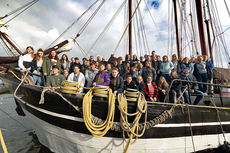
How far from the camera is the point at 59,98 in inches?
104

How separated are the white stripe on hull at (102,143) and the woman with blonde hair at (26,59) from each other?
5.50 ft

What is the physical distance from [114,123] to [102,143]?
587 millimetres

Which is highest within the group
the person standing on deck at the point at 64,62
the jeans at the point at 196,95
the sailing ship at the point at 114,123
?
the person standing on deck at the point at 64,62

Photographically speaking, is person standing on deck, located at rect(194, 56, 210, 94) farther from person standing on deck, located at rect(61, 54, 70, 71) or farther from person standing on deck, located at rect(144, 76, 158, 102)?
person standing on deck, located at rect(61, 54, 70, 71)

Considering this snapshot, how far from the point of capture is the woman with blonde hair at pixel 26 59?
12.7 ft

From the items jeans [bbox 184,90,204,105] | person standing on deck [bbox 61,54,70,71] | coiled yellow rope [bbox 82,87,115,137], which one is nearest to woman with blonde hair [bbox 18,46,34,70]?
person standing on deck [bbox 61,54,70,71]

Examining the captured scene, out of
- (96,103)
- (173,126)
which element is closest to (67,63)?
(96,103)

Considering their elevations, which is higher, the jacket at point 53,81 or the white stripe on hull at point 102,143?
the jacket at point 53,81

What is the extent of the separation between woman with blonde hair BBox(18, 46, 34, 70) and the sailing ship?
894mm

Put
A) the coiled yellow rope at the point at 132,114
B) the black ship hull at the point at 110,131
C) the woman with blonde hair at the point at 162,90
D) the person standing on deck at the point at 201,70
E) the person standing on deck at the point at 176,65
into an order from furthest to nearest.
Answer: the person standing on deck at the point at 176,65
the person standing on deck at the point at 201,70
the woman with blonde hair at the point at 162,90
the black ship hull at the point at 110,131
the coiled yellow rope at the point at 132,114

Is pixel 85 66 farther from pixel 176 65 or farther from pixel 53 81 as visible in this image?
pixel 176 65

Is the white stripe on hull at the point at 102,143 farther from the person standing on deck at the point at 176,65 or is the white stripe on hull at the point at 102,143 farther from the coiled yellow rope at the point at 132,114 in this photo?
the person standing on deck at the point at 176,65

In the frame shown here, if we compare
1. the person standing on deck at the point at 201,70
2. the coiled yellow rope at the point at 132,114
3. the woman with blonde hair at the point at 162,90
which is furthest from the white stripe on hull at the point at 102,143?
the person standing on deck at the point at 201,70

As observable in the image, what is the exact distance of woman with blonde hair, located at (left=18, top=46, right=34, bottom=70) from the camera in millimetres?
3856
